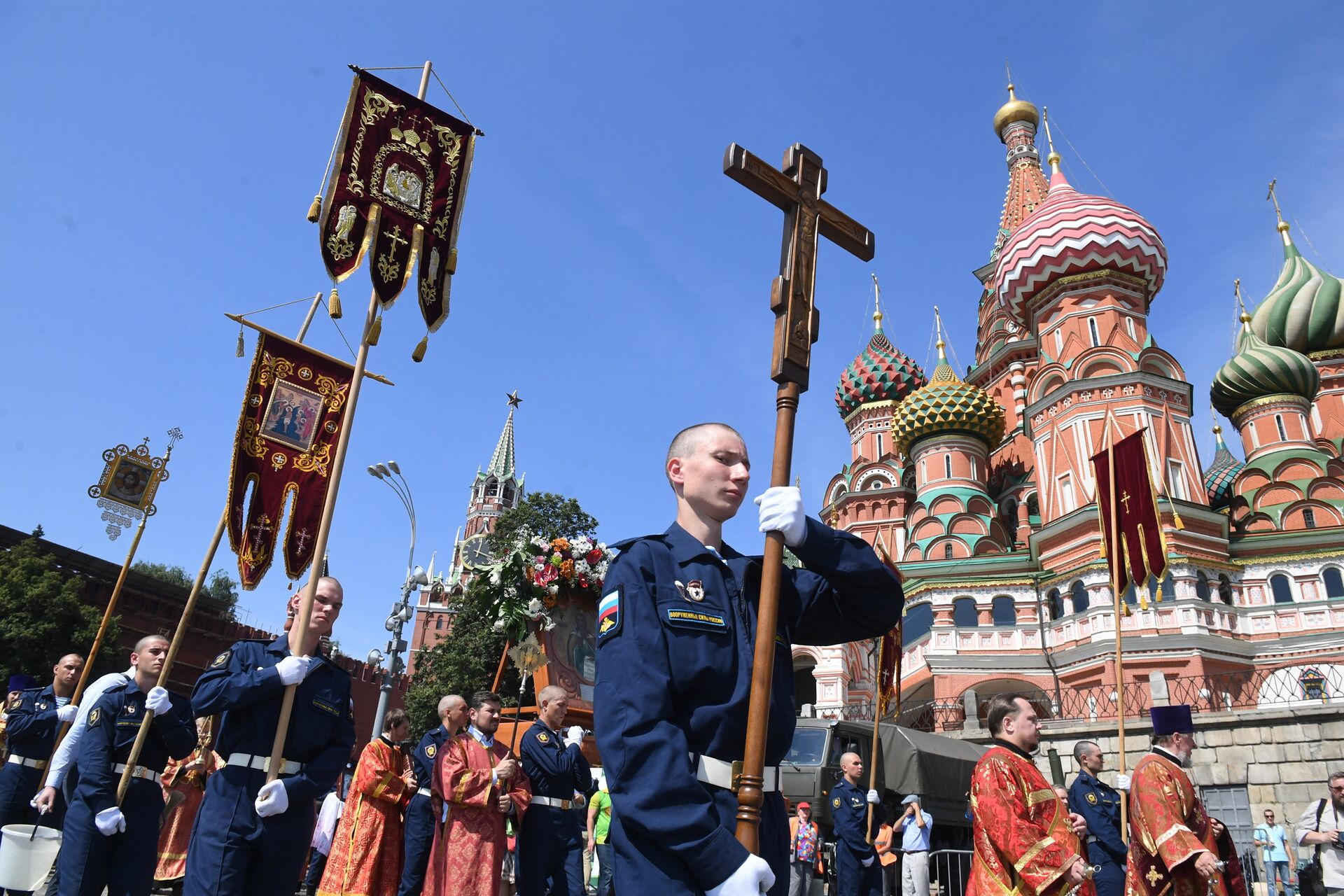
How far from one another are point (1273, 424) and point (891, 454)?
45.9ft

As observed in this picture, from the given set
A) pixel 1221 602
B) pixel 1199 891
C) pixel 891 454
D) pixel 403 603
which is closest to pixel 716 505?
pixel 1199 891

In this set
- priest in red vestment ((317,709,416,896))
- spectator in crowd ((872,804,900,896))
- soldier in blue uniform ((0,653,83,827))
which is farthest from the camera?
spectator in crowd ((872,804,900,896))

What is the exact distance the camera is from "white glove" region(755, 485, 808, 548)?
292 centimetres

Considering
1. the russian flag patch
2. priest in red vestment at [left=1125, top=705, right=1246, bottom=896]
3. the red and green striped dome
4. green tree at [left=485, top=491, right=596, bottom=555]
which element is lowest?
priest in red vestment at [left=1125, top=705, right=1246, bottom=896]

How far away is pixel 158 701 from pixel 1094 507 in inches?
1024

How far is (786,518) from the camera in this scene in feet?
9.59

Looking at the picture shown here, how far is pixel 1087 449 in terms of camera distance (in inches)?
1073

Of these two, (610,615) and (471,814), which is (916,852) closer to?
(471,814)

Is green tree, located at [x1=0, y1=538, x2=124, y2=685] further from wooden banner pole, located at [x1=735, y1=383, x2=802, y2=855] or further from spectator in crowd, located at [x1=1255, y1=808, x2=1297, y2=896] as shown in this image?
wooden banner pole, located at [x1=735, y1=383, x2=802, y2=855]

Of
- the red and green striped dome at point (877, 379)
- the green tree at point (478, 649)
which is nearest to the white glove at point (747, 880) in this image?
the green tree at point (478, 649)

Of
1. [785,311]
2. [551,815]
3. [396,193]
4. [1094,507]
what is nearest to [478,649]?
[1094,507]

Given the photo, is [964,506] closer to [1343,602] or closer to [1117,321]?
[1117,321]

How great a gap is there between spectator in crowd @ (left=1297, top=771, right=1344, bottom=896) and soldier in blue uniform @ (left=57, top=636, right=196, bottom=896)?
9023 mm

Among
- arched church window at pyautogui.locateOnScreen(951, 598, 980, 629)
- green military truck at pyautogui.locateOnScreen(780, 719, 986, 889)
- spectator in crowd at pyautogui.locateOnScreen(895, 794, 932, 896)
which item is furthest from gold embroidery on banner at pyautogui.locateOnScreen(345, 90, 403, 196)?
arched church window at pyautogui.locateOnScreen(951, 598, 980, 629)
